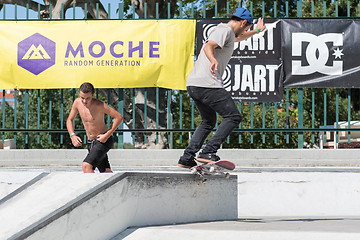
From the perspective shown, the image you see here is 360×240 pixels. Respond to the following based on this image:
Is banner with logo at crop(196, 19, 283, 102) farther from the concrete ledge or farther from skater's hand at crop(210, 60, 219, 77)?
skater's hand at crop(210, 60, 219, 77)

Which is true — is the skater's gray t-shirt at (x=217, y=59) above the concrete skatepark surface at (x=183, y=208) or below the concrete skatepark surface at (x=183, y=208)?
above

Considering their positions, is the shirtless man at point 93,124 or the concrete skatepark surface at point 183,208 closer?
the concrete skatepark surface at point 183,208

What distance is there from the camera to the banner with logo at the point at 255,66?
9.40m

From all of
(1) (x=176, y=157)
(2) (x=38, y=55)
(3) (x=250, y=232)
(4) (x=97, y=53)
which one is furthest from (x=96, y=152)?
(2) (x=38, y=55)

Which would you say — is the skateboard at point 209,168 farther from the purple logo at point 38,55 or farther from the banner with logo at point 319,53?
the purple logo at point 38,55

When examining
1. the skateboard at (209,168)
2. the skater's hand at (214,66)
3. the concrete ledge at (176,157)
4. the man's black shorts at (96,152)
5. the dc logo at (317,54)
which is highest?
the dc logo at (317,54)

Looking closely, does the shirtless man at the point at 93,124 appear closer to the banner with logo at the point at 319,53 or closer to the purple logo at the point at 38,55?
the purple logo at the point at 38,55

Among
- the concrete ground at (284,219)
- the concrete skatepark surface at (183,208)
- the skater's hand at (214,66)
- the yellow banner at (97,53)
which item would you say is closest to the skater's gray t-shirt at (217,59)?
the skater's hand at (214,66)

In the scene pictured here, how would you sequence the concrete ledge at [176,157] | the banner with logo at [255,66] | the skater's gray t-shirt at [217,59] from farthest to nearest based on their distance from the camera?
the banner with logo at [255,66] < the concrete ledge at [176,157] < the skater's gray t-shirt at [217,59]

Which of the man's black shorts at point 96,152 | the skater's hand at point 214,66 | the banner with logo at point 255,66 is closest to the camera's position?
the skater's hand at point 214,66

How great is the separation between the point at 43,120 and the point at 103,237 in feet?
138

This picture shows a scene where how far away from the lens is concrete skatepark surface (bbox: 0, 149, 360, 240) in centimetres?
383

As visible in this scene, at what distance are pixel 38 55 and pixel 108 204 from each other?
5.87 meters

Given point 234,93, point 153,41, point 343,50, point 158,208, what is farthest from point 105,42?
point 158,208
